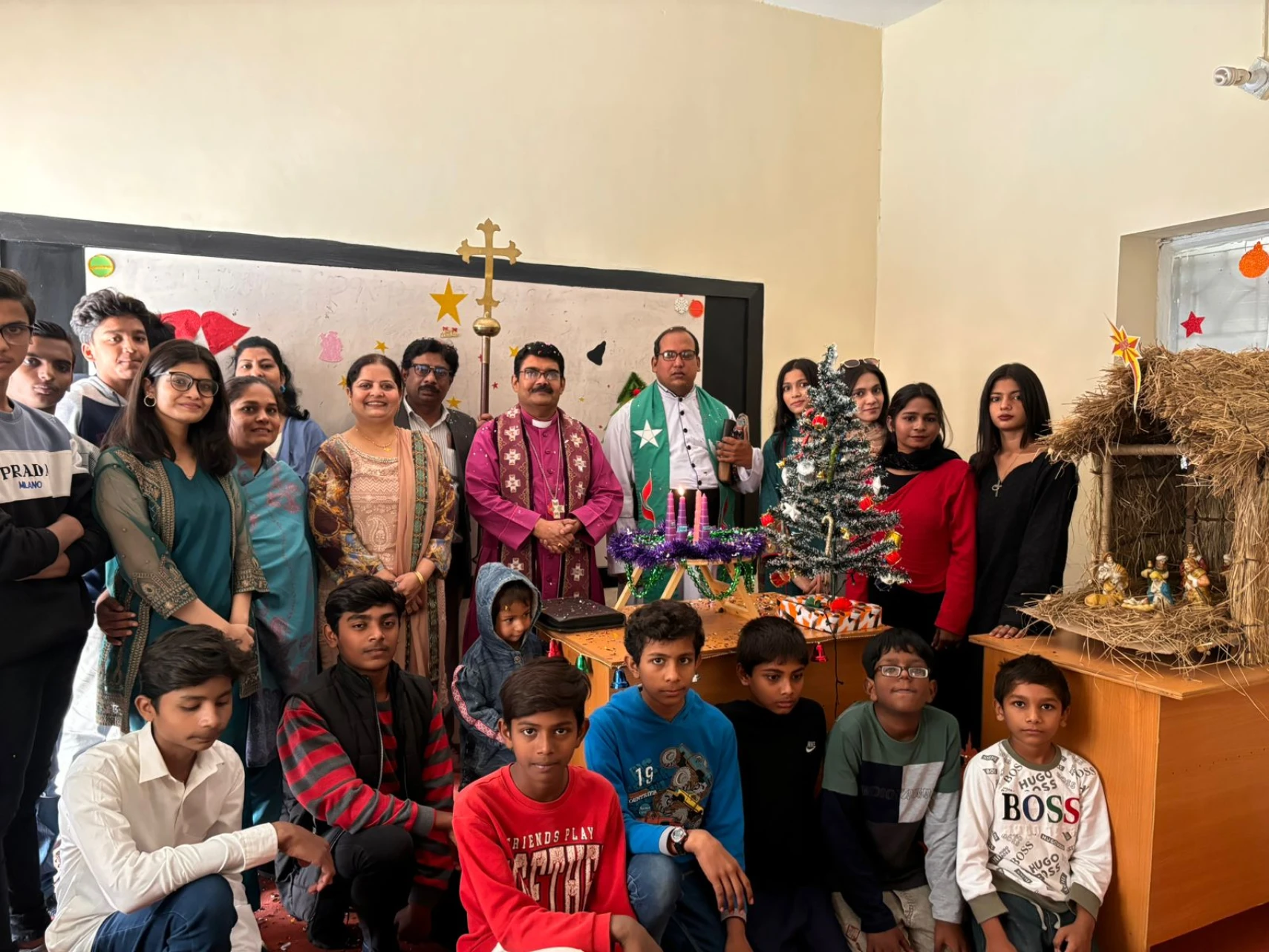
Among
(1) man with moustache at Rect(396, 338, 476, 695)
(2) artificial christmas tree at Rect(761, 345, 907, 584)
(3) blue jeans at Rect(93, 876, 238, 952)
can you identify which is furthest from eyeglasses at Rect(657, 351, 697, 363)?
(3) blue jeans at Rect(93, 876, 238, 952)

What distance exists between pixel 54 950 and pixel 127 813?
1.05ft

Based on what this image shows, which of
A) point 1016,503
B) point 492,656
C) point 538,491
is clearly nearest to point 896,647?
point 1016,503

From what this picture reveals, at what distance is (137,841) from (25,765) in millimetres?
411

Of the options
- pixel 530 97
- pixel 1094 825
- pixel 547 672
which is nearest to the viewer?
pixel 547 672

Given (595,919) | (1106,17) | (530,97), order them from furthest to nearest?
(530,97), (1106,17), (595,919)

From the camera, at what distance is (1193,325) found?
13.4 feet

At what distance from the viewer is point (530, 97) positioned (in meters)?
4.61

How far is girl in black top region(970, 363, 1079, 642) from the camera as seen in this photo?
3090 mm

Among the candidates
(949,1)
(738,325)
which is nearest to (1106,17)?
(949,1)

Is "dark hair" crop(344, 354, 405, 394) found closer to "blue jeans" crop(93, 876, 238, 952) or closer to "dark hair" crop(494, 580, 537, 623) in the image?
"dark hair" crop(494, 580, 537, 623)

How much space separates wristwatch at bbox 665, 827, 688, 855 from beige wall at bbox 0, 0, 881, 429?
321 cm

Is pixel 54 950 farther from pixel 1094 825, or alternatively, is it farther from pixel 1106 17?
pixel 1106 17

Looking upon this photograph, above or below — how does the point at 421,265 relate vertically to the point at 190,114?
below

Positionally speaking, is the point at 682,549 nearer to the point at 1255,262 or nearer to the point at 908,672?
the point at 908,672
